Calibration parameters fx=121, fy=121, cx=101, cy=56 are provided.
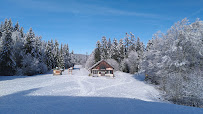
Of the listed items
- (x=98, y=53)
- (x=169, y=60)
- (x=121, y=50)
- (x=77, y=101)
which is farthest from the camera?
(x=121, y=50)

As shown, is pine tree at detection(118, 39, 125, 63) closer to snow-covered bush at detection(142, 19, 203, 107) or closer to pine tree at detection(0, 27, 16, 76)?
snow-covered bush at detection(142, 19, 203, 107)

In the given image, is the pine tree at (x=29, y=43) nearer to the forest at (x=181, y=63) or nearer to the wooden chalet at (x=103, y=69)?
the wooden chalet at (x=103, y=69)

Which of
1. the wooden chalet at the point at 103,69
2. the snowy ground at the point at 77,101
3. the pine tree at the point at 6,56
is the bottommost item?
the snowy ground at the point at 77,101

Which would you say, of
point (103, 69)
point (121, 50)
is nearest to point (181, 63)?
point (103, 69)

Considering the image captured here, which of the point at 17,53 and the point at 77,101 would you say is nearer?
the point at 77,101

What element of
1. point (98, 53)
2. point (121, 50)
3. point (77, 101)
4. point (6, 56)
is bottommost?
point (77, 101)

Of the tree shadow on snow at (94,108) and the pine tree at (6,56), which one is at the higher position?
the pine tree at (6,56)

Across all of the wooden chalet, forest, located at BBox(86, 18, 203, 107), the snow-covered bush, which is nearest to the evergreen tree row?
the wooden chalet

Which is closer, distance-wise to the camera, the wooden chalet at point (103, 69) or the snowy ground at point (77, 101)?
the snowy ground at point (77, 101)

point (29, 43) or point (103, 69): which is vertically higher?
point (29, 43)

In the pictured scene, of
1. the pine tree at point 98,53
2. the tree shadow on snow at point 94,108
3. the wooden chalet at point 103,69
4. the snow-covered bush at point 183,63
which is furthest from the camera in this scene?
the pine tree at point 98,53

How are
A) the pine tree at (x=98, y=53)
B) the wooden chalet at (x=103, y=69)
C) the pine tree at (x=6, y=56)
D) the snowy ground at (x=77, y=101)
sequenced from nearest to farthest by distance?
the snowy ground at (x=77, y=101) < the pine tree at (x=6, y=56) < the wooden chalet at (x=103, y=69) < the pine tree at (x=98, y=53)

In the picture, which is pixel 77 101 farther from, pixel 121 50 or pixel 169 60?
pixel 121 50

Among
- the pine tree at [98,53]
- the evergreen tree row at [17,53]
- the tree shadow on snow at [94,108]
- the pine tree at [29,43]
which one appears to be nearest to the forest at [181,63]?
the tree shadow on snow at [94,108]
